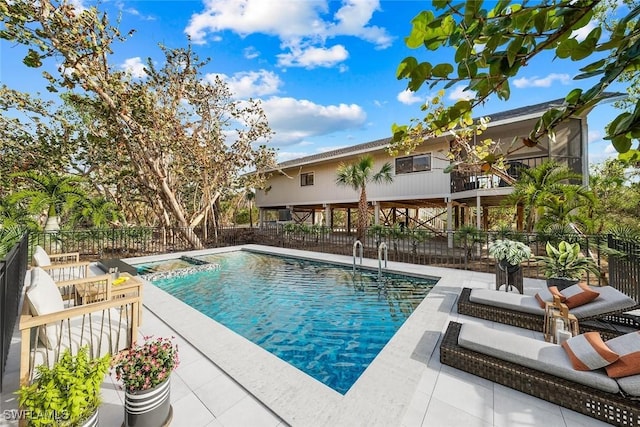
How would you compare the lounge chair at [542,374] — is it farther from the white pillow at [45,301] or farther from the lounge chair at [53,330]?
the white pillow at [45,301]

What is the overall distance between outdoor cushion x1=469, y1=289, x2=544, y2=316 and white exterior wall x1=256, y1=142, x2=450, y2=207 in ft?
20.7

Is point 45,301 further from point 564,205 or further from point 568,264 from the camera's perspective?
point 564,205

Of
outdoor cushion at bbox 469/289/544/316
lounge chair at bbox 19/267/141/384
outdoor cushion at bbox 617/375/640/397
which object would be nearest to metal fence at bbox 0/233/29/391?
lounge chair at bbox 19/267/141/384

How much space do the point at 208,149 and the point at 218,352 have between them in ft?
44.1

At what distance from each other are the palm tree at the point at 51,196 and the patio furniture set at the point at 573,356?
13.5 metres

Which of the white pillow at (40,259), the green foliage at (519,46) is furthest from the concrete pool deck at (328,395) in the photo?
the green foliage at (519,46)

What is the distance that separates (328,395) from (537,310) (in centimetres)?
362

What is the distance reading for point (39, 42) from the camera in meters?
8.56

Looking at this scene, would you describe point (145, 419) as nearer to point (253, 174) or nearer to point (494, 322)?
point (494, 322)

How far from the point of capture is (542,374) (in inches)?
106

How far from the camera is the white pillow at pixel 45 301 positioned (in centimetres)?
271

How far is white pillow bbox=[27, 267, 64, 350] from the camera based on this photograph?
271 cm

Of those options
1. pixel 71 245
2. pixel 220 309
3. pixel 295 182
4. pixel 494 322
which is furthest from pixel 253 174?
pixel 494 322

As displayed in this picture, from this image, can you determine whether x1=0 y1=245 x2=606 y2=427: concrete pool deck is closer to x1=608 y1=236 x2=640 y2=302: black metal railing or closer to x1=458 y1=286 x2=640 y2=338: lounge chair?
x1=458 y1=286 x2=640 y2=338: lounge chair
